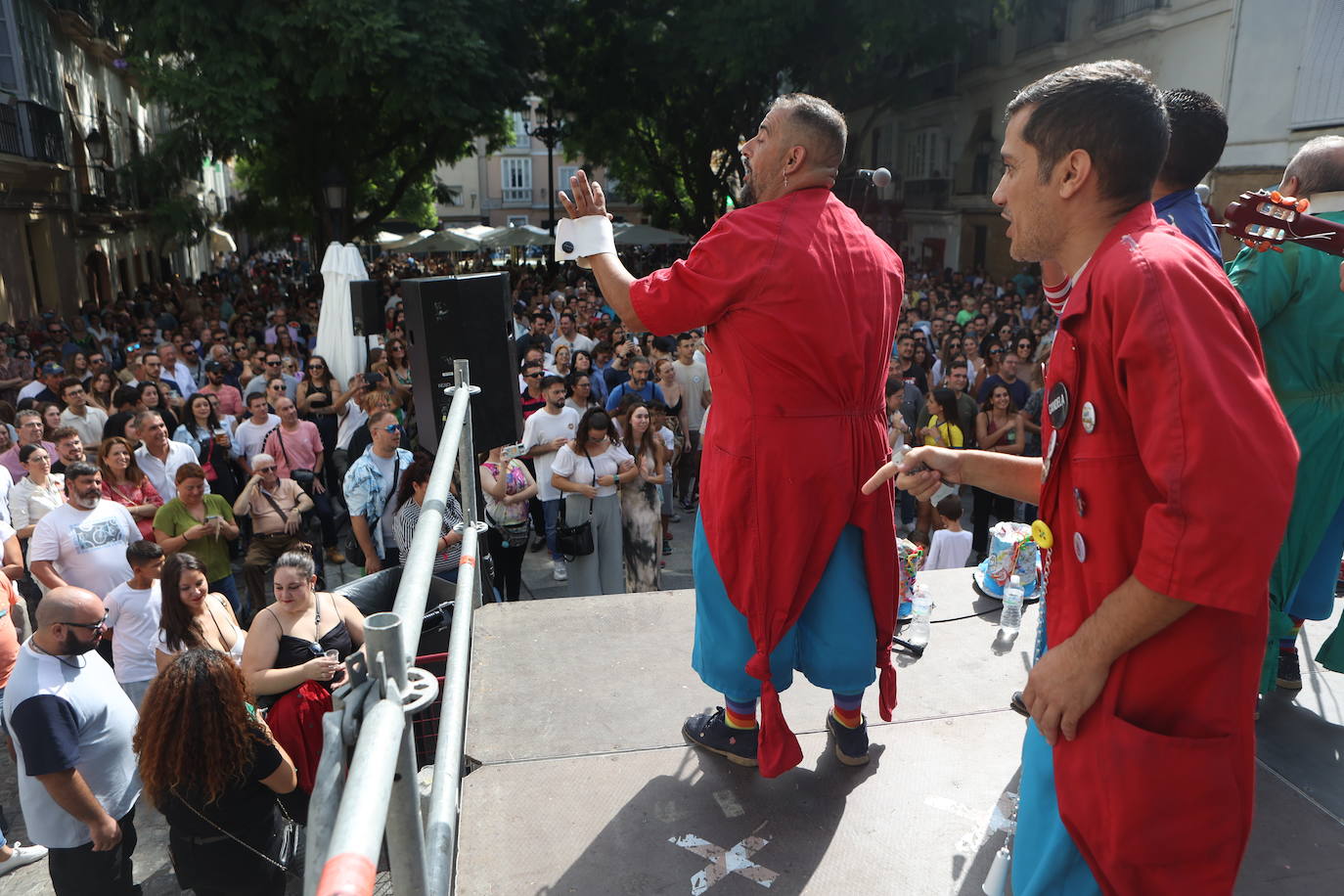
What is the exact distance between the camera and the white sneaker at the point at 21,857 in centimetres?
457

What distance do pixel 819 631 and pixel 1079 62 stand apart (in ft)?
74.7

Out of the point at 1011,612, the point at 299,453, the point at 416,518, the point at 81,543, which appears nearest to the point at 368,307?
the point at 416,518

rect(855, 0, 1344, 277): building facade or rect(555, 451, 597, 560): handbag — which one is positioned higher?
rect(855, 0, 1344, 277): building facade

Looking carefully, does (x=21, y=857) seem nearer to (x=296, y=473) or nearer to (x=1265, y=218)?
(x=296, y=473)

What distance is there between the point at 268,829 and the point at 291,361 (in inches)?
263

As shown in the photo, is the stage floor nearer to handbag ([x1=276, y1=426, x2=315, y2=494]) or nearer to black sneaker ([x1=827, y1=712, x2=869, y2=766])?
black sneaker ([x1=827, y1=712, x2=869, y2=766])

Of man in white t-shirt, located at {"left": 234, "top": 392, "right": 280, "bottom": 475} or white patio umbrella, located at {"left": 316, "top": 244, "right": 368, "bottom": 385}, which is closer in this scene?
man in white t-shirt, located at {"left": 234, "top": 392, "right": 280, "bottom": 475}

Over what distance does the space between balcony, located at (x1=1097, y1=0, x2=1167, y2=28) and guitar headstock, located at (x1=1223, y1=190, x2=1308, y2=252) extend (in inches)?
701

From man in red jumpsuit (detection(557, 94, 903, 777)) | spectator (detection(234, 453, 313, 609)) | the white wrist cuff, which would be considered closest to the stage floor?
man in red jumpsuit (detection(557, 94, 903, 777))

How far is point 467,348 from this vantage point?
402 cm

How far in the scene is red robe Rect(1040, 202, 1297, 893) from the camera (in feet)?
4.15

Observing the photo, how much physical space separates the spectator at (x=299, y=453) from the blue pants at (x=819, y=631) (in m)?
5.50

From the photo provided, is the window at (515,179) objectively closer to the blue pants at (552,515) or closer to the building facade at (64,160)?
the building facade at (64,160)

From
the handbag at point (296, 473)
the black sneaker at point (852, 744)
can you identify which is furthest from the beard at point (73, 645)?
the handbag at point (296, 473)
